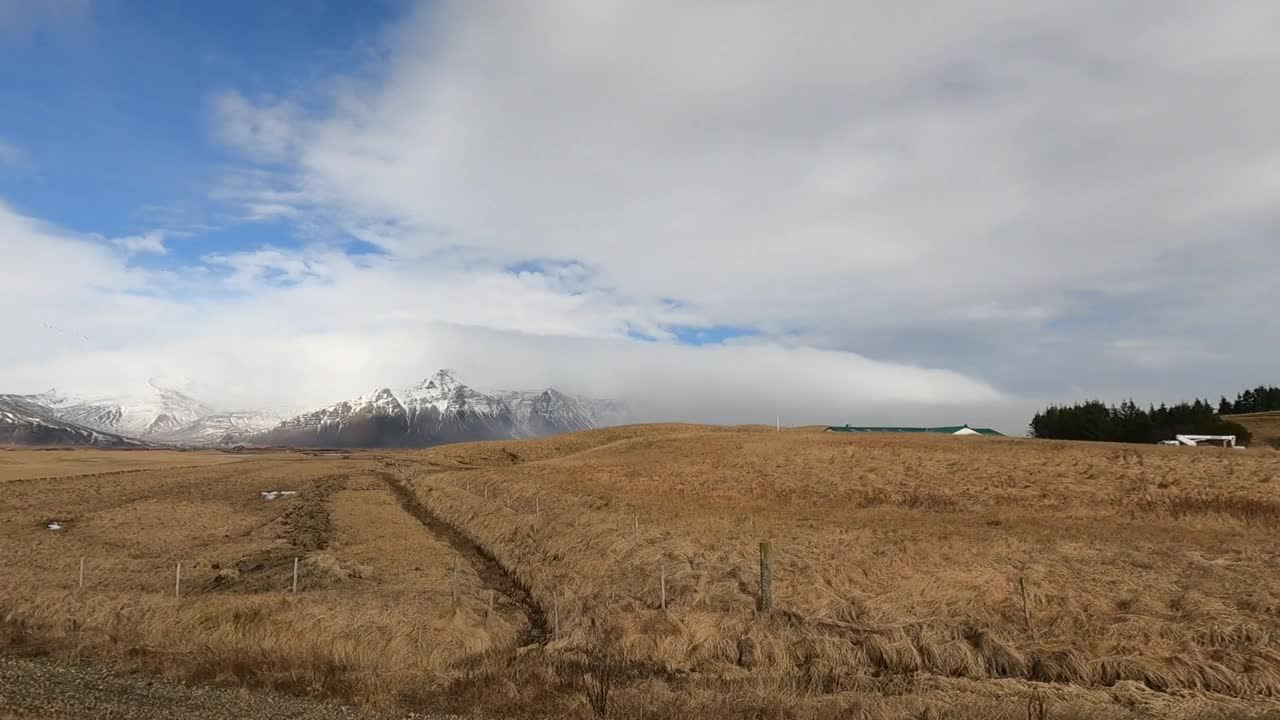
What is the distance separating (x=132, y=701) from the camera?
533 inches

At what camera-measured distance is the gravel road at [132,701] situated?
505 inches

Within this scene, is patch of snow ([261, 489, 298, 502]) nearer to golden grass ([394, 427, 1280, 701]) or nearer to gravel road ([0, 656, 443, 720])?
golden grass ([394, 427, 1280, 701])

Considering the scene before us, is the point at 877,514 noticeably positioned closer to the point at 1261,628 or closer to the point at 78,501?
the point at 1261,628

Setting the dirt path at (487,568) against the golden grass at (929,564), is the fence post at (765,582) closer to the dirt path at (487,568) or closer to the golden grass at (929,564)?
the golden grass at (929,564)

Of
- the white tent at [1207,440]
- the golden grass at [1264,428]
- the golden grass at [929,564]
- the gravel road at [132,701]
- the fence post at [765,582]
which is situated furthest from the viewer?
the golden grass at [1264,428]

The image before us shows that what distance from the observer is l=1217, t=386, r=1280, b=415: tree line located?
167 m

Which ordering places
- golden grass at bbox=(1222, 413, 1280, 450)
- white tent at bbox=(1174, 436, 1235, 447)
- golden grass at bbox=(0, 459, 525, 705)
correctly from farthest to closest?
golden grass at bbox=(1222, 413, 1280, 450), white tent at bbox=(1174, 436, 1235, 447), golden grass at bbox=(0, 459, 525, 705)

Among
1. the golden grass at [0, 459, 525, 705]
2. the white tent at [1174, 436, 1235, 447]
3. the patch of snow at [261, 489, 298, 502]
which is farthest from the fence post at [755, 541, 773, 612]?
the white tent at [1174, 436, 1235, 447]

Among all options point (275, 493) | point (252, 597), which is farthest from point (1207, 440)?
point (275, 493)

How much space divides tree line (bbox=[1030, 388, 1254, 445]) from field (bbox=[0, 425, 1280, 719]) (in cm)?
5608

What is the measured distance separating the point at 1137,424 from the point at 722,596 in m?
107

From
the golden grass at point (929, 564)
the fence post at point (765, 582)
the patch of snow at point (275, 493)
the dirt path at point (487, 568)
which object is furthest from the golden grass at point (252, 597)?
the patch of snow at point (275, 493)

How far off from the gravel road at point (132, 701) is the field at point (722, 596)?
661 millimetres

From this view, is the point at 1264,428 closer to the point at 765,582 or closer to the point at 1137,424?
the point at 1137,424
